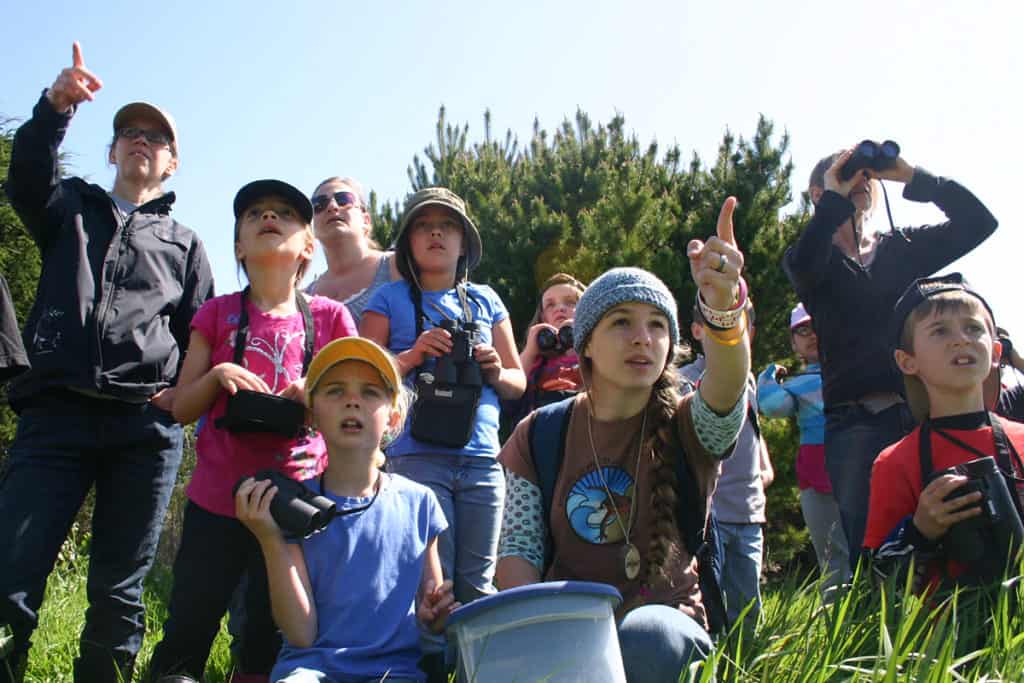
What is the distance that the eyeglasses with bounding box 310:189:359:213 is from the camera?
4164 mm

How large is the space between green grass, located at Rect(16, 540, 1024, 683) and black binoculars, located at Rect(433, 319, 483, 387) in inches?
50.3

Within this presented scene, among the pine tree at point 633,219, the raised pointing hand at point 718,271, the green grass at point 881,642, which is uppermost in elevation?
the pine tree at point 633,219

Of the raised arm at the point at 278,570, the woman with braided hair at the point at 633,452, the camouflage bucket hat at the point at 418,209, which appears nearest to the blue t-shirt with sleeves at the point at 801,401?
the camouflage bucket hat at the point at 418,209

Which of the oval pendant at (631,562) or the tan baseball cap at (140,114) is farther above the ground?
the tan baseball cap at (140,114)

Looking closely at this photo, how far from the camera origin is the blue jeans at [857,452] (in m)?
3.05

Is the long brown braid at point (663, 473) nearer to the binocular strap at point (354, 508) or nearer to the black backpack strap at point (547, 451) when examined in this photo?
the black backpack strap at point (547, 451)

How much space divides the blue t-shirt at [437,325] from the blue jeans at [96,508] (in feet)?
2.74

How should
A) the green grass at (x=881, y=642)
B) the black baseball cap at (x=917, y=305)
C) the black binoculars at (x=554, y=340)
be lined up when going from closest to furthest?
the green grass at (x=881, y=642) < the black baseball cap at (x=917, y=305) < the black binoculars at (x=554, y=340)

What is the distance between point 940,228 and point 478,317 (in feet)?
5.82

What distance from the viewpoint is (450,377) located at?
10.7 feet

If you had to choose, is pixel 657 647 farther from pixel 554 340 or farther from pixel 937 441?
pixel 554 340

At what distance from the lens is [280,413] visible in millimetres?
2623

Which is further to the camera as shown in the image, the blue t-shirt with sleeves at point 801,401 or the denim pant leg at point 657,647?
the blue t-shirt with sleeves at point 801,401

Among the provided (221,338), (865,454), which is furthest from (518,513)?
(865,454)
